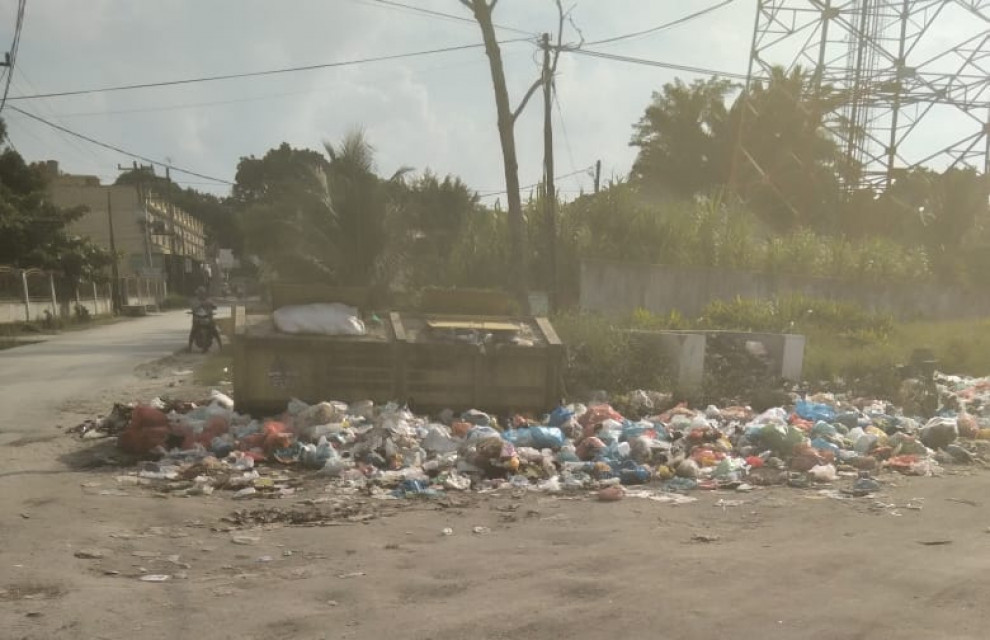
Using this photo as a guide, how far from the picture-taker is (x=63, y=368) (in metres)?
14.3

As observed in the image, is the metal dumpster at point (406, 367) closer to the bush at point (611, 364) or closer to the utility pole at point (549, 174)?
the bush at point (611, 364)

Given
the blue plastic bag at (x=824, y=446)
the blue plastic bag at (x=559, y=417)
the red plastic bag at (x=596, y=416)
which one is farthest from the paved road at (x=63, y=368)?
the blue plastic bag at (x=824, y=446)

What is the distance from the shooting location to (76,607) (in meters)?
3.80

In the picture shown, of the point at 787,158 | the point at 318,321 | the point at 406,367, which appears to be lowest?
the point at 406,367

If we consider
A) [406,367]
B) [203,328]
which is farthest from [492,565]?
[203,328]

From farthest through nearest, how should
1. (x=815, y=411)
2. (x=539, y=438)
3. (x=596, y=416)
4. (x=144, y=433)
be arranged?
(x=815, y=411) < (x=596, y=416) < (x=539, y=438) < (x=144, y=433)

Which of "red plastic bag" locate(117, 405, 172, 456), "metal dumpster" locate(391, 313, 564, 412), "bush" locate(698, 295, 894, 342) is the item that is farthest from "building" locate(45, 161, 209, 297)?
"red plastic bag" locate(117, 405, 172, 456)

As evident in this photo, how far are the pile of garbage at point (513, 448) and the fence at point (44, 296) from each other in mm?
19087

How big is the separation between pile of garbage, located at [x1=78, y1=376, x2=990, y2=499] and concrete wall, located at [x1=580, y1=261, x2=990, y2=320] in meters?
8.56

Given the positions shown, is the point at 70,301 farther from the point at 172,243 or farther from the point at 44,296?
the point at 172,243

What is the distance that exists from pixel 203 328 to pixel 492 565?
1411 cm

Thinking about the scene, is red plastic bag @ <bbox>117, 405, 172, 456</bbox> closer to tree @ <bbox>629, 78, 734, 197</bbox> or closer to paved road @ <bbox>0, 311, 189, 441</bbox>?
paved road @ <bbox>0, 311, 189, 441</bbox>

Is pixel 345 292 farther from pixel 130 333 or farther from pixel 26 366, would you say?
pixel 130 333

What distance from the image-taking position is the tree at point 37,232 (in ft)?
95.7
